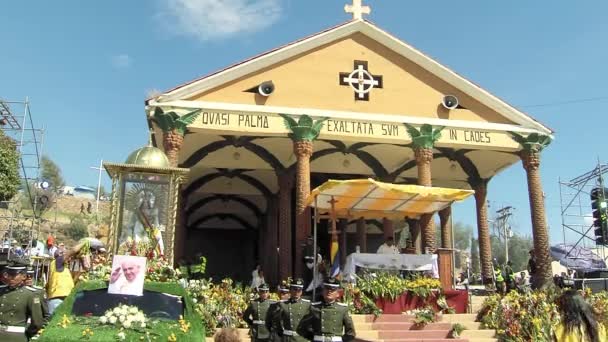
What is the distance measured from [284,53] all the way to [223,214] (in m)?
14.2

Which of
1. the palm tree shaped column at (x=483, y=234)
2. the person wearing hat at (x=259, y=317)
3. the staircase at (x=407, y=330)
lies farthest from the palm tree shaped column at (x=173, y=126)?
the palm tree shaped column at (x=483, y=234)

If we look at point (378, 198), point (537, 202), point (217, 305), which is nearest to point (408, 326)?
point (378, 198)

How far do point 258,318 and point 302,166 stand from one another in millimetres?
7607

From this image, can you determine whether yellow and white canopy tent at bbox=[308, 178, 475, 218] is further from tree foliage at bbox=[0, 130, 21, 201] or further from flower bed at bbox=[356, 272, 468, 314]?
tree foliage at bbox=[0, 130, 21, 201]

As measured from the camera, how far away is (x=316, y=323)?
7.20 meters

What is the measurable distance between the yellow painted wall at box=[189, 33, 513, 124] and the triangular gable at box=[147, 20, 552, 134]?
0.14 meters

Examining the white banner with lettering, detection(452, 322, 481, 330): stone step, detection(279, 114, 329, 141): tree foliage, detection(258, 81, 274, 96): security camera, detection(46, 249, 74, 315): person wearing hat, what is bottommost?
detection(452, 322, 481, 330): stone step

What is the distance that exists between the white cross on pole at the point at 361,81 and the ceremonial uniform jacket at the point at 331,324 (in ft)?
38.1

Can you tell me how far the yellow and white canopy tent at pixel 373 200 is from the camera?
14883 mm

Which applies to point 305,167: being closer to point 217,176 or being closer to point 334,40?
point 334,40

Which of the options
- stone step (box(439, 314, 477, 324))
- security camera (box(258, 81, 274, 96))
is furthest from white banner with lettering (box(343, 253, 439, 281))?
security camera (box(258, 81, 274, 96))

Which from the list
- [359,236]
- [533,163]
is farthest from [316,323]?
[359,236]

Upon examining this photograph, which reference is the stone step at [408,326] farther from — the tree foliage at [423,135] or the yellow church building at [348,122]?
the tree foliage at [423,135]

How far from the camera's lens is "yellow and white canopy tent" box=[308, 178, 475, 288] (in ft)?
48.8
